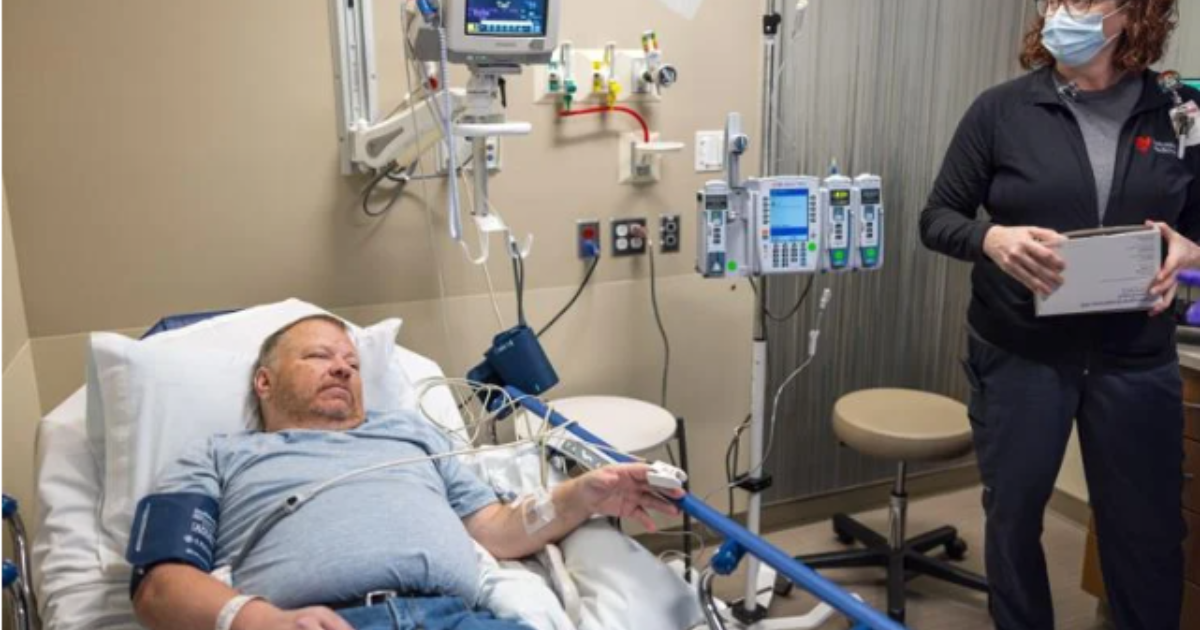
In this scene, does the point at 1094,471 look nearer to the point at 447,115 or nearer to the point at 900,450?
the point at 900,450

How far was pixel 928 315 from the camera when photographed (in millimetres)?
2924

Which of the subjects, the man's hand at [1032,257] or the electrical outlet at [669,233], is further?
the electrical outlet at [669,233]

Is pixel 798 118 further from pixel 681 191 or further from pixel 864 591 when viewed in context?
pixel 864 591

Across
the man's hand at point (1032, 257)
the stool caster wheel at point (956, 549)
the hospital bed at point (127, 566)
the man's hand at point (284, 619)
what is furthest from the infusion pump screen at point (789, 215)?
the stool caster wheel at point (956, 549)

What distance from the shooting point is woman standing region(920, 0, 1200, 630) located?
67.7 inches

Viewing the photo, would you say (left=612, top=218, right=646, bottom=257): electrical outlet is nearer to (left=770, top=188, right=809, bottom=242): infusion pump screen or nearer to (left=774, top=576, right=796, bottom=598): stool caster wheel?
(left=770, top=188, right=809, bottom=242): infusion pump screen

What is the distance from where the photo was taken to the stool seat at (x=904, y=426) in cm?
230


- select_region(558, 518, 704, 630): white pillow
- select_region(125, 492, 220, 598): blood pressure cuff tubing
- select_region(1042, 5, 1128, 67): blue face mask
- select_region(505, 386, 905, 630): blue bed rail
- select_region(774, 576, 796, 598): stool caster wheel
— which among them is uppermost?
select_region(1042, 5, 1128, 67): blue face mask

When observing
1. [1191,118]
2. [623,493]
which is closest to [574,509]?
[623,493]

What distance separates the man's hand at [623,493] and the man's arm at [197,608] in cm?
46

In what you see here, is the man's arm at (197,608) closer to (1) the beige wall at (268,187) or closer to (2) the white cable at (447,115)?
(1) the beige wall at (268,187)

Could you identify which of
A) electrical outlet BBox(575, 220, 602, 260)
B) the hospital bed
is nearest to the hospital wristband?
the hospital bed

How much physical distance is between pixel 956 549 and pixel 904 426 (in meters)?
0.57

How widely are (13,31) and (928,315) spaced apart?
2577mm
